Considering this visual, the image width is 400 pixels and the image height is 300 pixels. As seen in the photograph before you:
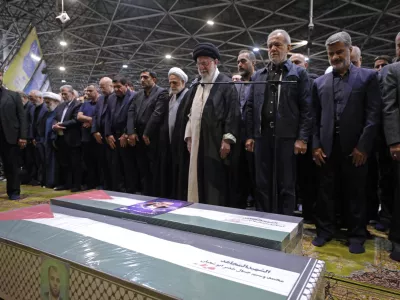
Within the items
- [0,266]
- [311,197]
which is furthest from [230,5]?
[0,266]

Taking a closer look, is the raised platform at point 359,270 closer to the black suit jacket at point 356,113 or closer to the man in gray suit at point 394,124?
the man in gray suit at point 394,124

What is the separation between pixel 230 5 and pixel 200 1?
43.8 inches

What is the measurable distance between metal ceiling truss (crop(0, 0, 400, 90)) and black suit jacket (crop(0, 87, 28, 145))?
5.30 meters

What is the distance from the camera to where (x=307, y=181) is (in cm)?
280

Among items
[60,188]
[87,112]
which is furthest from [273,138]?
[60,188]

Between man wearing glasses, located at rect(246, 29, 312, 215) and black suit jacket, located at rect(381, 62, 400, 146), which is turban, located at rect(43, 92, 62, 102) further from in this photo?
black suit jacket, located at rect(381, 62, 400, 146)

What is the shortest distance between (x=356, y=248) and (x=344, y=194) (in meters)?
0.41

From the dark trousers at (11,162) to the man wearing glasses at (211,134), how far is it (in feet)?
8.66

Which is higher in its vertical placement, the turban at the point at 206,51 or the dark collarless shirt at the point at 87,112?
the turban at the point at 206,51

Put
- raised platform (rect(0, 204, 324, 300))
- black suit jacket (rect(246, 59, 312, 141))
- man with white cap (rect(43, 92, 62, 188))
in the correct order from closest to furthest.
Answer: raised platform (rect(0, 204, 324, 300)), black suit jacket (rect(246, 59, 312, 141)), man with white cap (rect(43, 92, 62, 188))

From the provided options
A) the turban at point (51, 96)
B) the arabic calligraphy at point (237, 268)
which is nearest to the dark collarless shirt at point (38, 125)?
the turban at point (51, 96)

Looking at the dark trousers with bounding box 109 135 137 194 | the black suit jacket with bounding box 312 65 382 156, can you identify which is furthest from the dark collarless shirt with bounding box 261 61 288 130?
the dark trousers with bounding box 109 135 137 194

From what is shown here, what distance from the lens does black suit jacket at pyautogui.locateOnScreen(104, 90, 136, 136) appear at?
3.88 meters

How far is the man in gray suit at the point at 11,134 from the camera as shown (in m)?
3.78
